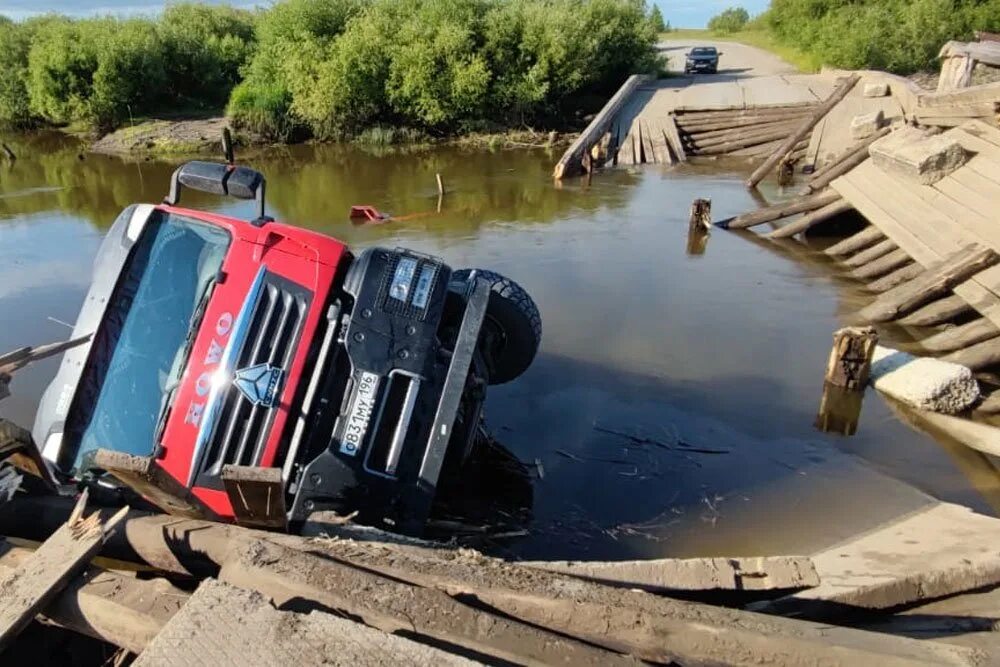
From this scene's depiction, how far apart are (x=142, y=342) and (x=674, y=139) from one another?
17.1 m

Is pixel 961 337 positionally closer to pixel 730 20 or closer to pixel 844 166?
pixel 844 166

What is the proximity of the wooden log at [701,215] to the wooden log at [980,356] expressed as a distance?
5.58 m

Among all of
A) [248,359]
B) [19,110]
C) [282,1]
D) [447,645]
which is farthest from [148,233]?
[19,110]

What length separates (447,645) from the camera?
1.92 m

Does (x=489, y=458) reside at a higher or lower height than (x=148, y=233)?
lower

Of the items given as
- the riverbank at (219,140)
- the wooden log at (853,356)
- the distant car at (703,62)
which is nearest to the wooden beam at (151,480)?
the wooden log at (853,356)

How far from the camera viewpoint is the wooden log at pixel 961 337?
6.52 metres

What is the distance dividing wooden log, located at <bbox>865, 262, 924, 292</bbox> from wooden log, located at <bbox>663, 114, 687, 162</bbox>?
32.6 feet

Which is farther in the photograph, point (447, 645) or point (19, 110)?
point (19, 110)

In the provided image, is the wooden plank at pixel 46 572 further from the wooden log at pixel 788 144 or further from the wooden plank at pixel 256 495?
the wooden log at pixel 788 144

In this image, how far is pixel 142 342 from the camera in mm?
3500

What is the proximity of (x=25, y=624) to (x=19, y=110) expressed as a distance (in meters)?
35.2

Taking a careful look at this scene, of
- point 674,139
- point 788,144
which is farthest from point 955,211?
point 674,139

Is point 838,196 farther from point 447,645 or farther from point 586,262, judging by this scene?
point 447,645
